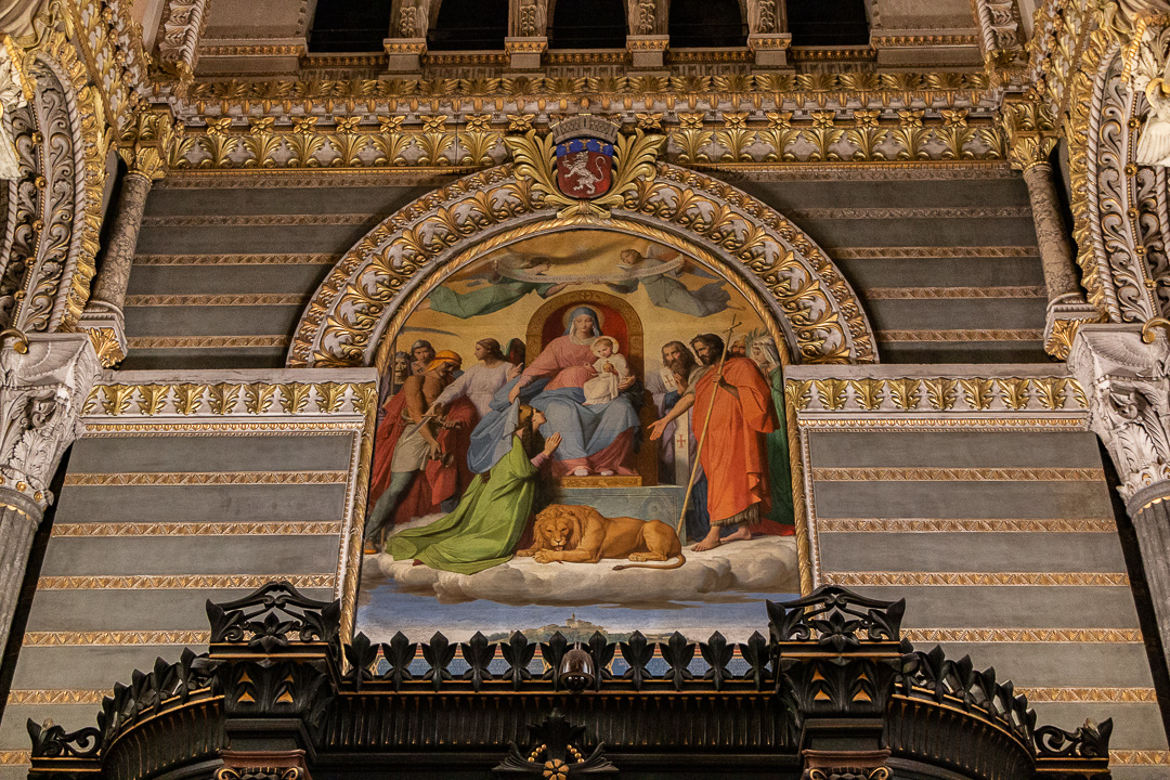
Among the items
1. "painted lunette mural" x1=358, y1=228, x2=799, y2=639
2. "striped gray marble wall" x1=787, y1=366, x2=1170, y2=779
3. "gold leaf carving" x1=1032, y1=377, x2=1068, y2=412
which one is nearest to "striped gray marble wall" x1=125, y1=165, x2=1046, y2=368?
"gold leaf carving" x1=1032, y1=377, x2=1068, y2=412

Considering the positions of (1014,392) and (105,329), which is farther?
(105,329)

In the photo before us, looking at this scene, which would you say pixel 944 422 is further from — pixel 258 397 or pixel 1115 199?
pixel 258 397

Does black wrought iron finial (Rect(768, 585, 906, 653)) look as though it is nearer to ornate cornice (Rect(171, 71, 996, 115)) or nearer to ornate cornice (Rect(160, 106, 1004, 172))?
ornate cornice (Rect(160, 106, 1004, 172))

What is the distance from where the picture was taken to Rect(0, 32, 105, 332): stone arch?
1159cm

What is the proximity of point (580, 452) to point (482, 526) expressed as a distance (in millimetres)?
905

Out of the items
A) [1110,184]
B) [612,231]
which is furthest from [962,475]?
[612,231]

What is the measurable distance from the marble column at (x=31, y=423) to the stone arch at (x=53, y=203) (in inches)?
12.2

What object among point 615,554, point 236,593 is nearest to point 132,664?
point 236,593

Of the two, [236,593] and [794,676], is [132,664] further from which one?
[794,676]

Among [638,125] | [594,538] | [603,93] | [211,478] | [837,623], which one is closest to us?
[837,623]

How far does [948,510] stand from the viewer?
10914mm

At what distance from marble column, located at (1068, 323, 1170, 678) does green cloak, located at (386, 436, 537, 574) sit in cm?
388

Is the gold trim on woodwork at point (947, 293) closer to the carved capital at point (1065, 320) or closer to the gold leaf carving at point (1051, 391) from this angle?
the carved capital at point (1065, 320)

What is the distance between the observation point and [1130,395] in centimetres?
1091
